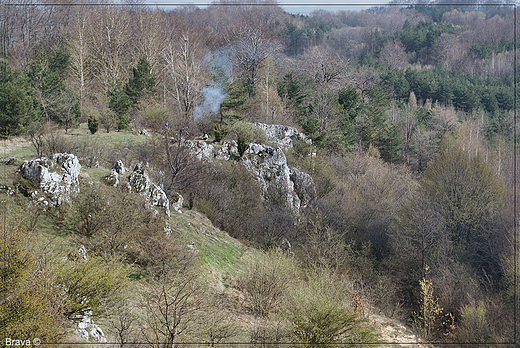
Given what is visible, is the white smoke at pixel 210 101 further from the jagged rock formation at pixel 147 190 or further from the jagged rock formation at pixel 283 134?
the jagged rock formation at pixel 147 190

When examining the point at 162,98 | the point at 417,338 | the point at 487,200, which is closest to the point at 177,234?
the point at 417,338

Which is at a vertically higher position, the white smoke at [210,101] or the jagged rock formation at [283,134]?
the white smoke at [210,101]

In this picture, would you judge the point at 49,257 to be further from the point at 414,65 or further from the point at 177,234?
the point at 414,65

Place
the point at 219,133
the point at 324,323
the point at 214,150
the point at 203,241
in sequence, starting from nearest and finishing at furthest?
the point at 324,323, the point at 203,241, the point at 214,150, the point at 219,133

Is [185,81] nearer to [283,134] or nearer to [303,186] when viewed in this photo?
[283,134]

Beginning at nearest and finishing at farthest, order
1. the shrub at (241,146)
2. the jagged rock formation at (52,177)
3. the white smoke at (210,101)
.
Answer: the jagged rock formation at (52,177) < the shrub at (241,146) < the white smoke at (210,101)

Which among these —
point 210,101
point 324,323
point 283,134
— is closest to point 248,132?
point 283,134

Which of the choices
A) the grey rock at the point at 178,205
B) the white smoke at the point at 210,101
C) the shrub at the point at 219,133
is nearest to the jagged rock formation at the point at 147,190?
the grey rock at the point at 178,205
